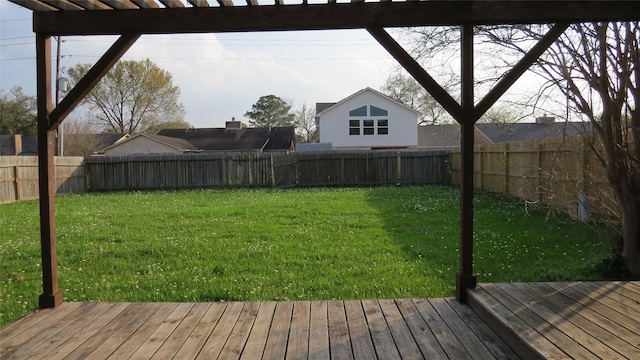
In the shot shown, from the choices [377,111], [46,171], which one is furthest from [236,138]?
[46,171]

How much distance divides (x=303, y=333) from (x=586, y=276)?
3032 mm

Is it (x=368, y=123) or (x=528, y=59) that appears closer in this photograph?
(x=528, y=59)

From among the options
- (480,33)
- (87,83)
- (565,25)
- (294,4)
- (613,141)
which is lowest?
(613,141)

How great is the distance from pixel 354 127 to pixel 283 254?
72.2 feet

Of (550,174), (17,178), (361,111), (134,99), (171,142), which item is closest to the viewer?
(550,174)

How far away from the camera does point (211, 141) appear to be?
32438 millimetres

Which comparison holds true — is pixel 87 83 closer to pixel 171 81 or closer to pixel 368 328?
pixel 368 328

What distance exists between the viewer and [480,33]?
18.0 ft

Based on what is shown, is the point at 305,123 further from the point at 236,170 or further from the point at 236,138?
the point at 236,170

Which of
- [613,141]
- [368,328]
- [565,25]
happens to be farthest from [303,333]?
[613,141]

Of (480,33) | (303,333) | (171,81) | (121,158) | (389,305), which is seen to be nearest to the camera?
(303,333)

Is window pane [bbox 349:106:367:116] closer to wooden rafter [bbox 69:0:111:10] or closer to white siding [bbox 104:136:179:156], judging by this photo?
white siding [bbox 104:136:179:156]

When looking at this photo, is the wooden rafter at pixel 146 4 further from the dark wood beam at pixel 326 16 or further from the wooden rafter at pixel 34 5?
the wooden rafter at pixel 34 5

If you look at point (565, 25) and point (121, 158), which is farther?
point (121, 158)
